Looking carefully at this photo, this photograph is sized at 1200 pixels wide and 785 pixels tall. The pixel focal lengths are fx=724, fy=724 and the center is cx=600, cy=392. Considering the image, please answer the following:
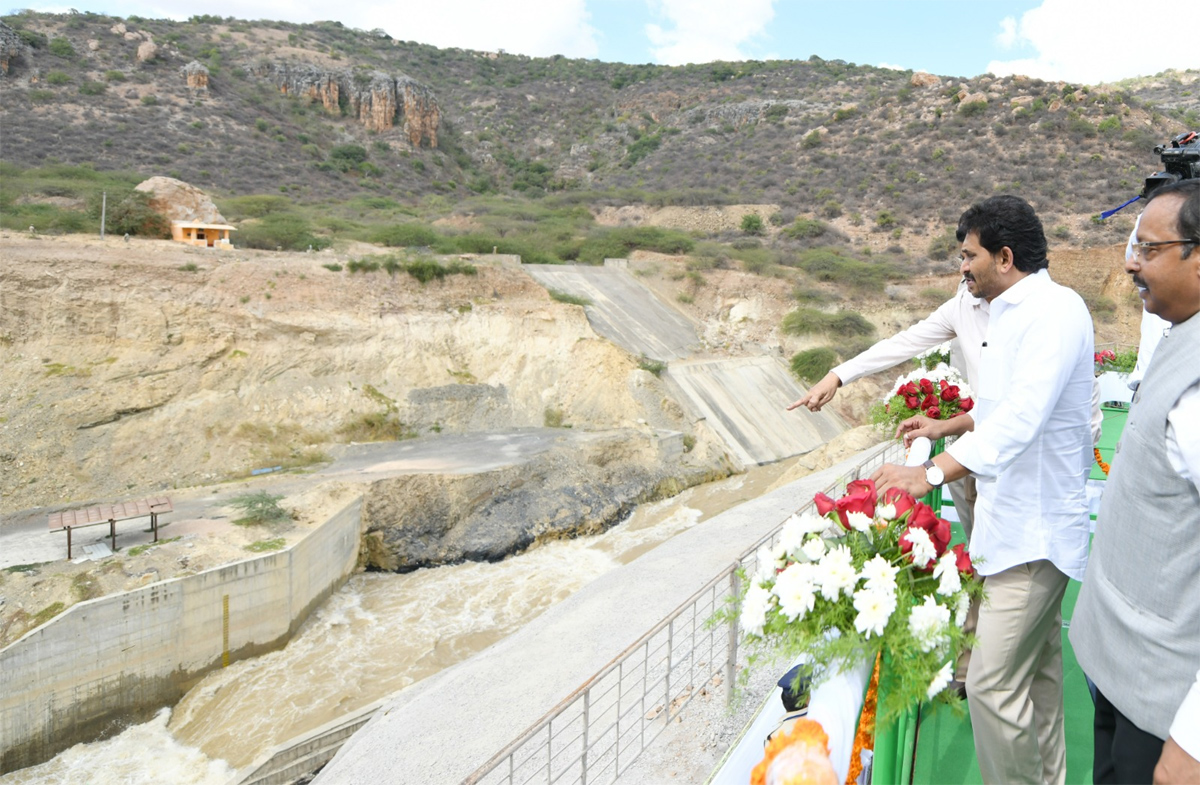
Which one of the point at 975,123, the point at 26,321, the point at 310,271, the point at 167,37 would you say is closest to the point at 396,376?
the point at 310,271

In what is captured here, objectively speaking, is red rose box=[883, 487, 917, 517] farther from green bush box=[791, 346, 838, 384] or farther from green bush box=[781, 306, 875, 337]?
green bush box=[781, 306, 875, 337]

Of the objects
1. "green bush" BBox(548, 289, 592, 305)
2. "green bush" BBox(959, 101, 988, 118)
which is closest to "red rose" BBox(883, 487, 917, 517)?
"green bush" BBox(548, 289, 592, 305)

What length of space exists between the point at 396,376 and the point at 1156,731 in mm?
19514

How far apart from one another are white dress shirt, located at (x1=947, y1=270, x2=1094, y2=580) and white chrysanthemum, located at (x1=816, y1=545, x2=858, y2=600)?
636mm

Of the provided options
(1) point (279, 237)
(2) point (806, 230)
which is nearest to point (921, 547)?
(1) point (279, 237)

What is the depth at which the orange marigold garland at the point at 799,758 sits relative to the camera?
175 centimetres

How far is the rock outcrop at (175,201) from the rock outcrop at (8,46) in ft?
84.8

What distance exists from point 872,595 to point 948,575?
0.82ft

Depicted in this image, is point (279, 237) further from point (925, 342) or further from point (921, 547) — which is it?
point (921, 547)

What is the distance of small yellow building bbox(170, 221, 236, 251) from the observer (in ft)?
70.9

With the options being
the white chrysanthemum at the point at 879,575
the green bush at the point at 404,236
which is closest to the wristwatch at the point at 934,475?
the white chrysanthemum at the point at 879,575

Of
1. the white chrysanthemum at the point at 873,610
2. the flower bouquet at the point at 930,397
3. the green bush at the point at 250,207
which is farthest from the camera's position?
the green bush at the point at 250,207

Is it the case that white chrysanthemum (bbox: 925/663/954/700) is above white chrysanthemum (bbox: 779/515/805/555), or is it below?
below

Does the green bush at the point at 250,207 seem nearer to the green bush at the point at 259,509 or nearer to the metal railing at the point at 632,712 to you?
the green bush at the point at 259,509
